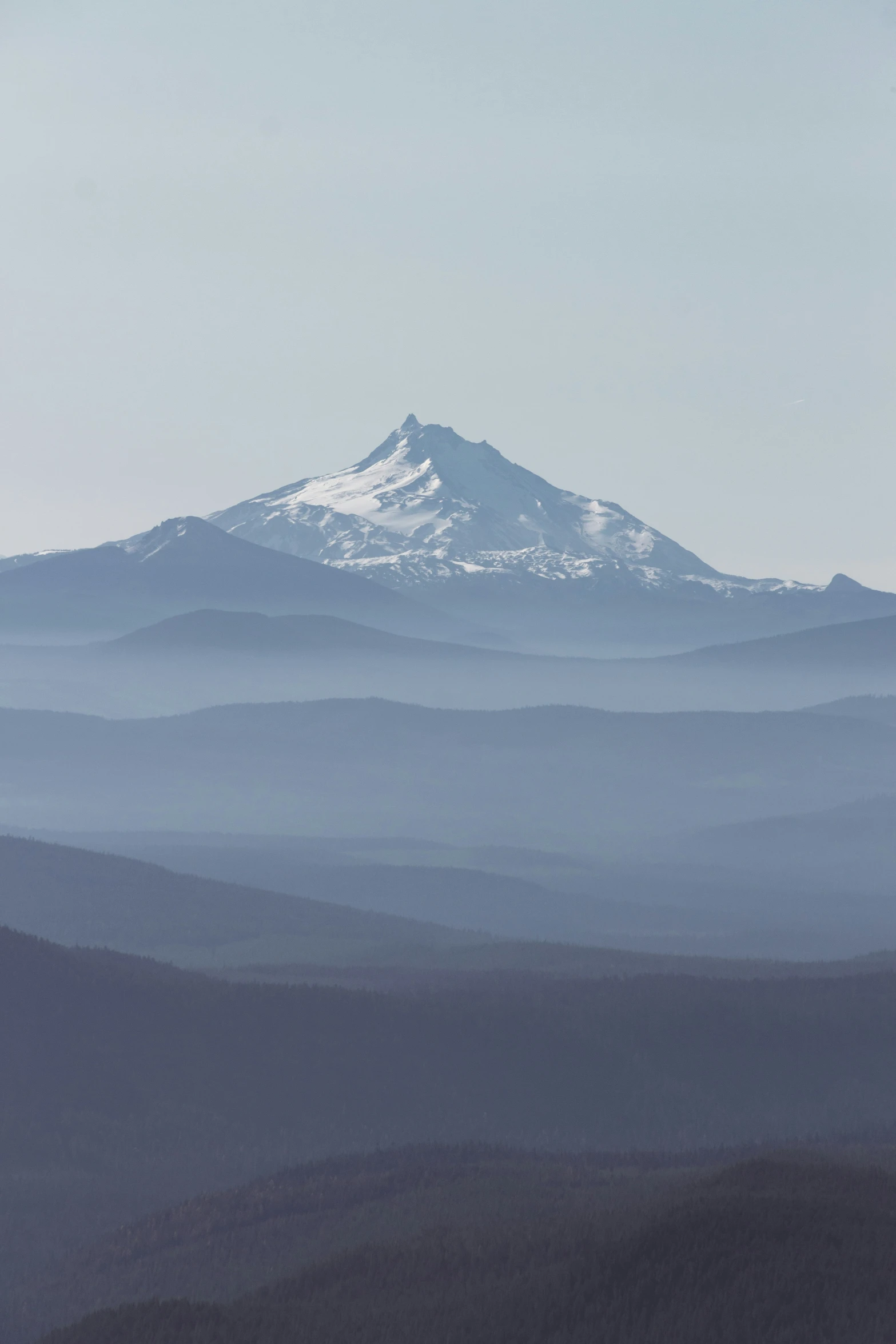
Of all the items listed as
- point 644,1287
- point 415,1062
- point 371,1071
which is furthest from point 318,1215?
point 415,1062

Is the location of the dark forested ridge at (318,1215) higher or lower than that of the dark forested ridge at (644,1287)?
lower

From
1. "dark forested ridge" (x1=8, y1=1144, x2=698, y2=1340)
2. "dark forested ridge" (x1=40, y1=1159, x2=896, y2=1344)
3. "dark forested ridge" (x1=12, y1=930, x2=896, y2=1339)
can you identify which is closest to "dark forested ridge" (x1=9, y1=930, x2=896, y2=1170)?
"dark forested ridge" (x1=12, y1=930, x2=896, y2=1339)

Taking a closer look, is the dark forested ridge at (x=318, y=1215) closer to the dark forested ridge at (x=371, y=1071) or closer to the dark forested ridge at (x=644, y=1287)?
the dark forested ridge at (x=644, y=1287)

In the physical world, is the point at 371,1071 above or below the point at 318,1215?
below

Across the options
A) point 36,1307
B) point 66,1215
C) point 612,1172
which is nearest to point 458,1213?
point 612,1172

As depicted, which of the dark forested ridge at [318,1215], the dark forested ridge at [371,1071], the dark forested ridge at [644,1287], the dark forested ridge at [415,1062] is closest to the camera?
the dark forested ridge at [644,1287]

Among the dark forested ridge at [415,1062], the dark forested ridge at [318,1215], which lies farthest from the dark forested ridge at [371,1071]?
the dark forested ridge at [318,1215]

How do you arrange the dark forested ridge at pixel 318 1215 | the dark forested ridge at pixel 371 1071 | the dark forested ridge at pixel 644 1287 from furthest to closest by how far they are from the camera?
the dark forested ridge at pixel 371 1071 < the dark forested ridge at pixel 318 1215 < the dark forested ridge at pixel 644 1287

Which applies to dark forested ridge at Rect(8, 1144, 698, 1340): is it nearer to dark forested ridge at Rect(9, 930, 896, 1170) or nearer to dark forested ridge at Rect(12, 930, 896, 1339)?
dark forested ridge at Rect(12, 930, 896, 1339)

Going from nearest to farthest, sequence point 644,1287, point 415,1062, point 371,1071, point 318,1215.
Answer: point 644,1287
point 318,1215
point 371,1071
point 415,1062

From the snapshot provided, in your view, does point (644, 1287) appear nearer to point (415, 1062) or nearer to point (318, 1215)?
point (318, 1215)
